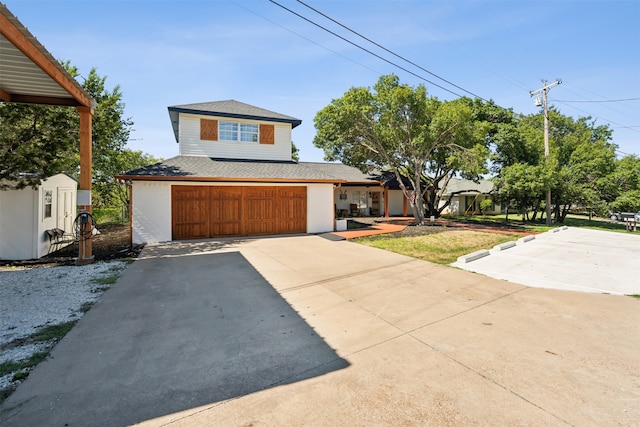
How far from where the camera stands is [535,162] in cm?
2167

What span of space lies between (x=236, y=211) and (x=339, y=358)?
10389 mm

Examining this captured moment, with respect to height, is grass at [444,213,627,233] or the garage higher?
the garage

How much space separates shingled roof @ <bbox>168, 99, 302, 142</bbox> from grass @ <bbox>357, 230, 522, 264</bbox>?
26.3 feet

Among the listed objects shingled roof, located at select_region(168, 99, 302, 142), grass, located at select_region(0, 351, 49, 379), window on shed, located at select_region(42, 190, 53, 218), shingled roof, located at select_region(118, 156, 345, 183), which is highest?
shingled roof, located at select_region(168, 99, 302, 142)

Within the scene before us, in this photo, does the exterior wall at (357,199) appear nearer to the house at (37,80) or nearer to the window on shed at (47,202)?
the window on shed at (47,202)

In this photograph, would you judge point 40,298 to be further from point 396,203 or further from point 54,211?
point 396,203

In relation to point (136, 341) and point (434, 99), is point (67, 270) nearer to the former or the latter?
point (136, 341)

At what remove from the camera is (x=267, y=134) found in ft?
51.2

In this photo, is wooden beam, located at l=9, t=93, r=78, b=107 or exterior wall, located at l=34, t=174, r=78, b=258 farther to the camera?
exterior wall, located at l=34, t=174, r=78, b=258

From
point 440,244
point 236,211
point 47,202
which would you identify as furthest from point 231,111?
point 440,244

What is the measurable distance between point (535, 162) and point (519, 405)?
967 inches

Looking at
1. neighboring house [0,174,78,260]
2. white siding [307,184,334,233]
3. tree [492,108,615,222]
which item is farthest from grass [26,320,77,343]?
tree [492,108,615,222]

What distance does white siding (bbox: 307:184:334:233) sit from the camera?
14.1 metres

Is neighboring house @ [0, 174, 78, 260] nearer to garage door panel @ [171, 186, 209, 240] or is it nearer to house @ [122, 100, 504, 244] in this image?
house @ [122, 100, 504, 244]
